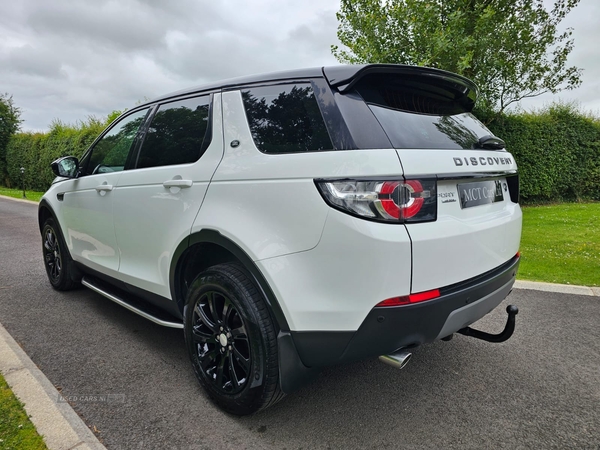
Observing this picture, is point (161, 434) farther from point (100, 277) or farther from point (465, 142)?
point (465, 142)

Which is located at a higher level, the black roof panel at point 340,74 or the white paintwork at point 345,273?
the black roof panel at point 340,74

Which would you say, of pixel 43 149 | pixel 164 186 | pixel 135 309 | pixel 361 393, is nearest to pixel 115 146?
pixel 164 186

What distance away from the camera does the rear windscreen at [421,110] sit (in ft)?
6.32

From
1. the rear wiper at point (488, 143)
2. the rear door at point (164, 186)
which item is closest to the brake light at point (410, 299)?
the rear wiper at point (488, 143)

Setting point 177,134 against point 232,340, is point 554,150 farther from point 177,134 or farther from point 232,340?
point 232,340

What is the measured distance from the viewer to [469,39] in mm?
9594

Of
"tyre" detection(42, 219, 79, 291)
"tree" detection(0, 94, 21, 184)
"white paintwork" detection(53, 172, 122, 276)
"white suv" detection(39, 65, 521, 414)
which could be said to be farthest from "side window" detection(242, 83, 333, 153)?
"tree" detection(0, 94, 21, 184)

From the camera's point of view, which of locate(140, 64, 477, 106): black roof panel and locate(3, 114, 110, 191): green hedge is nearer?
locate(140, 64, 477, 106): black roof panel

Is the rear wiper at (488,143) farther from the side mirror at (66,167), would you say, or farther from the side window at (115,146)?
the side mirror at (66,167)

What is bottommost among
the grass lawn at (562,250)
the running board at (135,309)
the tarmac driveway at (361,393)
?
the tarmac driveway at (361,393)

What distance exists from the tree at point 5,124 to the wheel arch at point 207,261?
3158cm

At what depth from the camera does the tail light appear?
5.56 feet

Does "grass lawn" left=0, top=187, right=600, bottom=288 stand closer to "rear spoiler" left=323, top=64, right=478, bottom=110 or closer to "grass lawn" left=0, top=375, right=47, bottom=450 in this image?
"rear spoiler" left=323, top=64, right=478, bottom=110

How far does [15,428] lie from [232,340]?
116 cm
